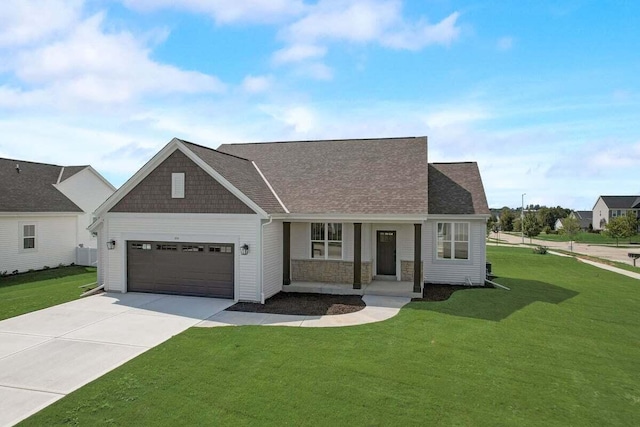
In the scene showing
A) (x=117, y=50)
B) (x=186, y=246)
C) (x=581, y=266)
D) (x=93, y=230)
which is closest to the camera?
(x=117, y=50)

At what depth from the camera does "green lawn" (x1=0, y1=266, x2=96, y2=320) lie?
12.6 metres

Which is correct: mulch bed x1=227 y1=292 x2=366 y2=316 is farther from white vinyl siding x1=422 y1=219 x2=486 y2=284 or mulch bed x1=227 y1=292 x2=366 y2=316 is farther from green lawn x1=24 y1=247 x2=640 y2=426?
white vinyl siding x1=422 y1=219 x2=486 y2=284

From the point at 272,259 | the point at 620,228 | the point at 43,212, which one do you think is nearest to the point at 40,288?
the point at 43,212

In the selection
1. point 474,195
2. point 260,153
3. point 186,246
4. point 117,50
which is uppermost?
point 117,50

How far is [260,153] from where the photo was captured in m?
19.6

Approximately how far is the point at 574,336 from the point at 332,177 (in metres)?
10.2

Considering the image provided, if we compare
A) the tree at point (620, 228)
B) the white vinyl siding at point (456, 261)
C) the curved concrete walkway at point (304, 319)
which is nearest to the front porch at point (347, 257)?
the white vinyl siding at point (456, 261)

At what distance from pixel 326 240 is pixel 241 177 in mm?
4154

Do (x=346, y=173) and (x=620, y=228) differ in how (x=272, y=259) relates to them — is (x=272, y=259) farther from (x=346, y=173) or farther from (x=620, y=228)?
(x=620, y=228)

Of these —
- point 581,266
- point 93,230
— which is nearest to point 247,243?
point 93,230

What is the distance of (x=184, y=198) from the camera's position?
1396cm

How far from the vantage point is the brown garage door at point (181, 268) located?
13.8m

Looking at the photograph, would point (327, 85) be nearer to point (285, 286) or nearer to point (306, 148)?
point (306, 148)

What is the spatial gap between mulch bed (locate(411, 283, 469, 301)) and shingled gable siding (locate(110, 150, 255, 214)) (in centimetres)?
695
